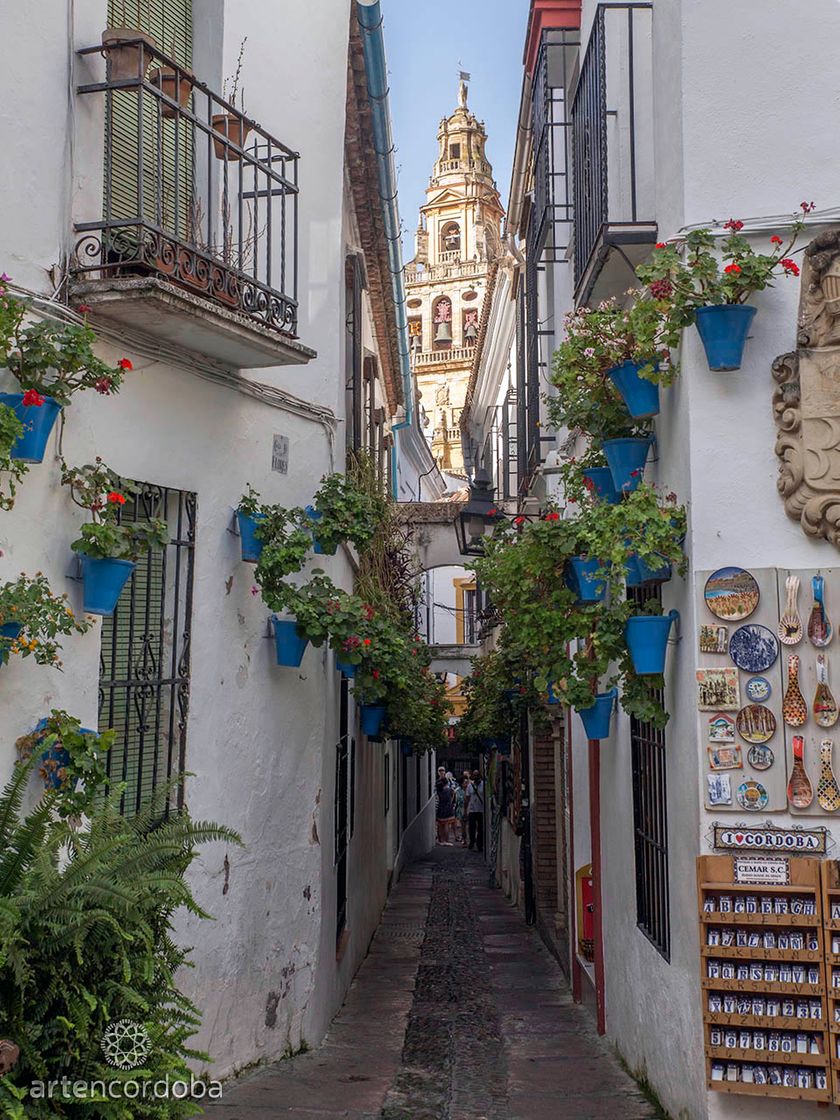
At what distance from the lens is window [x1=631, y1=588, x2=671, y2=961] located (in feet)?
20.3

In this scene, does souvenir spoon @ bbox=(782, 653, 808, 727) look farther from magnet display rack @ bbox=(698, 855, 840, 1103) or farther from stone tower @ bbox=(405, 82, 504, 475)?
stone tower @ bbox=(405, 82, 504, 475)

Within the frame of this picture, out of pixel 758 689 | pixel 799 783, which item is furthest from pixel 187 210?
pixel 799 783

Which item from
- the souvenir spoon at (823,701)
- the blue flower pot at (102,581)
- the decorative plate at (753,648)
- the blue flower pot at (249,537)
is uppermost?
the blue flower pot at (249,537)

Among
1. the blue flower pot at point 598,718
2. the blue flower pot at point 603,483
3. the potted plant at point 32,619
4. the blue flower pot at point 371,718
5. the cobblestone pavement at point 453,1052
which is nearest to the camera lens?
the potted plant at point 32,619

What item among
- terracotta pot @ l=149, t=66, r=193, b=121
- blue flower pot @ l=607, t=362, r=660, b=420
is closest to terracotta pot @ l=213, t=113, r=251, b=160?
terracotta pot @ l=149, t=66, r=193, b=121

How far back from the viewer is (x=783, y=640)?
5.20 meters

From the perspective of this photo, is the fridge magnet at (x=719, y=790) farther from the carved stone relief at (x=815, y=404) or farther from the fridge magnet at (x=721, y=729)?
the carved stone relief at (x=815, y=404)

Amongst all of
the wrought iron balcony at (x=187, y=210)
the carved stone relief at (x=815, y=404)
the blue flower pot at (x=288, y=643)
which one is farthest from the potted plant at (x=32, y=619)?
the carved stone relief at (x=815, y=404)

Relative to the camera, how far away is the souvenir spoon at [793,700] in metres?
5.14

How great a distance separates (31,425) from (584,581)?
118 inches

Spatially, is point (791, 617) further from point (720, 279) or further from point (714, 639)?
point (720, 279)

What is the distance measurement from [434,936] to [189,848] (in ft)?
33.9

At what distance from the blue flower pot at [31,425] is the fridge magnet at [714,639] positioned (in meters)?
2.98

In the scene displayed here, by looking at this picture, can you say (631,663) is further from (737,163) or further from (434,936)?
(434,936)
